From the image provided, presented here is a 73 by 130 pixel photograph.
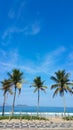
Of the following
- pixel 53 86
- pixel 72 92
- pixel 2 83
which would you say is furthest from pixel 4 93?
pixel 72 92

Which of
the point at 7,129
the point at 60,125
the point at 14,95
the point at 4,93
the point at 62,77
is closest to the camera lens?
the point at 7,129

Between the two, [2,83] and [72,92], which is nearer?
[72,92]

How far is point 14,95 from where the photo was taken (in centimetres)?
5072

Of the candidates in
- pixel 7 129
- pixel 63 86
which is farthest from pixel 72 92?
pixel 7 129

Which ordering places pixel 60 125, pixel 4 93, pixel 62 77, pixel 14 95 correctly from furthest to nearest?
1. pixel 4 93
2. pixel 62 77
3. pixel 14 95
4. pixel 60 125

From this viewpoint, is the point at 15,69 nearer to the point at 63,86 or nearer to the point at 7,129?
the point at 63,86

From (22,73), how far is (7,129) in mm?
29460

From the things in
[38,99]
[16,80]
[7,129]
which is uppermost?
[16,80]

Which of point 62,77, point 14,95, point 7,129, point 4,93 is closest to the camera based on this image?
point 7,129

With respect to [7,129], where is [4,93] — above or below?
above

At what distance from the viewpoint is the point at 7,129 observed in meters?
23.4

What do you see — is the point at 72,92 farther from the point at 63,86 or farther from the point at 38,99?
the point at 38,99

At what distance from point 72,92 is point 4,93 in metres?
17.4

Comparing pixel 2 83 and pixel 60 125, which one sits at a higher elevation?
pixel 2 83
